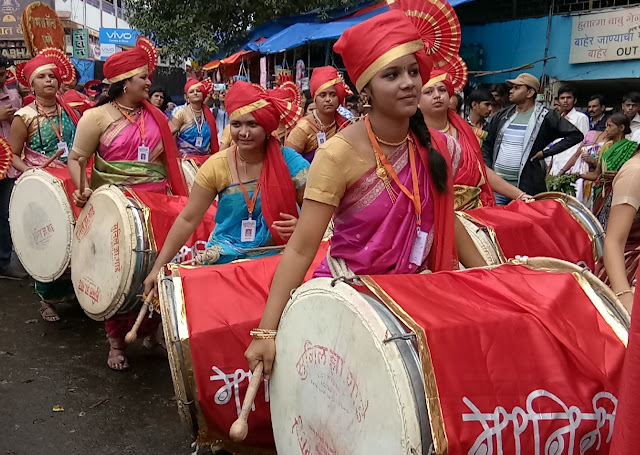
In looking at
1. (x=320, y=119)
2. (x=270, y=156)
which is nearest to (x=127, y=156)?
(x=270, y=156)

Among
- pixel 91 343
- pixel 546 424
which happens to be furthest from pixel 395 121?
pixel 91 343

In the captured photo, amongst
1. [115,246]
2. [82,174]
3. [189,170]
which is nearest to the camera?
[115,246]

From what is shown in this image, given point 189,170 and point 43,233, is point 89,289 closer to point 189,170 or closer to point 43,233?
point 43,233

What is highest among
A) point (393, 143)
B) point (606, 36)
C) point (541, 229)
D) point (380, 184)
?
point (606, 36)

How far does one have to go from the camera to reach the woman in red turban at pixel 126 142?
15.0 ft

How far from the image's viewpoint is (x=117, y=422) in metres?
3.86

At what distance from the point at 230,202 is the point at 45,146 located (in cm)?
335

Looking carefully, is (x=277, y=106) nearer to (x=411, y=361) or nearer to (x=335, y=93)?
(x=411, y=361)

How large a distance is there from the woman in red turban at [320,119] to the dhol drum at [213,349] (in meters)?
3.33

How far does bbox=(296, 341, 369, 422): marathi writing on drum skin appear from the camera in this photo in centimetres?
192

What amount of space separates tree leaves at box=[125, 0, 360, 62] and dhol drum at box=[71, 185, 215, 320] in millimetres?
12799

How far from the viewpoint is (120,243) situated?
395 cm

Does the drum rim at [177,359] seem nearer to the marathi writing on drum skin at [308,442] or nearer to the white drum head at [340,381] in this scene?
the white drum head at [340,381]

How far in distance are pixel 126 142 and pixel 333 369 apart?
2.97 metres
